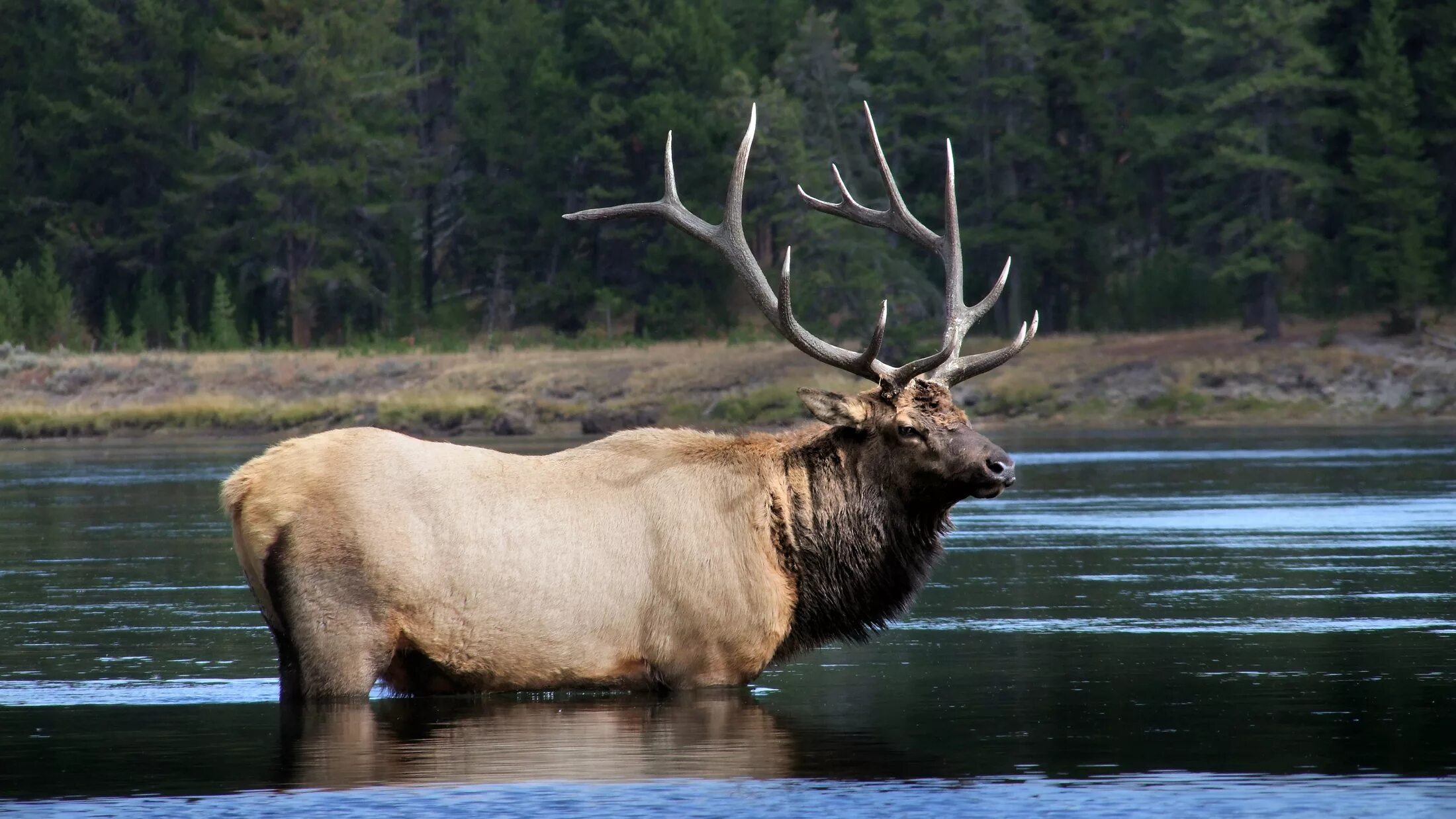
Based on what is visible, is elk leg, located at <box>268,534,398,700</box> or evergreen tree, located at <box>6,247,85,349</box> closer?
elk leg, located at <box>268,534,398,700</box>

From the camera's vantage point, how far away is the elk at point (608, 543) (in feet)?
34.5

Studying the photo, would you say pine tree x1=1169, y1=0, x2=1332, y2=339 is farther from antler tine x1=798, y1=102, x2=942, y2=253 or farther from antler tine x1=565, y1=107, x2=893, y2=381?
antler tine x1=565, y1=107, x2=893, y2=381

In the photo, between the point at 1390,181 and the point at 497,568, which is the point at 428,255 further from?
the point at 497,568

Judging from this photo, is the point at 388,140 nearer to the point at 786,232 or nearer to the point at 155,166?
the point at 155,166

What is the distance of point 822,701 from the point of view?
1128cm

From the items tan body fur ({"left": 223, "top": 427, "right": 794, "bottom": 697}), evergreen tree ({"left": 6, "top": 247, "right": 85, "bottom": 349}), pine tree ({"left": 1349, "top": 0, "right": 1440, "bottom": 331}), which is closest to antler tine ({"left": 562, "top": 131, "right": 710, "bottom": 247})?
tan body fur ({"left": 223, "top": 427, "right": 794, "bottom": 697})

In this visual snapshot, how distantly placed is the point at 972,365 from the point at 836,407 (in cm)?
96

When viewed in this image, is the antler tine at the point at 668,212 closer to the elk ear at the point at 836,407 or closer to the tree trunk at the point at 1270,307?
the elk ear at the point at 836,407

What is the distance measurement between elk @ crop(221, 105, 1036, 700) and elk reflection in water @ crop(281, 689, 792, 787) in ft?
0.50

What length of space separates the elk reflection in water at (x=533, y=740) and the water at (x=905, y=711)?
0.08 feet

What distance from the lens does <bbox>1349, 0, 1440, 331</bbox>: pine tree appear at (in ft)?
163

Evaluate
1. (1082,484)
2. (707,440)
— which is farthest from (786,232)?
(707,440)

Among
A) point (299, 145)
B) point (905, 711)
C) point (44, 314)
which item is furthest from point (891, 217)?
point (299, 145)

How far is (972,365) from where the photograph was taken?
39.3 feet
